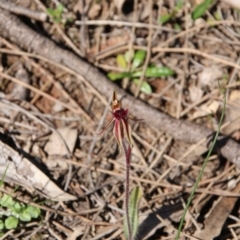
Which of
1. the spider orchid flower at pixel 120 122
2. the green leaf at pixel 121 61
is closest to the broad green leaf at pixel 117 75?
the green leaf at pixel 121 61

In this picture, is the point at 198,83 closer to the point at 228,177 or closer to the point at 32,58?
the point at 228,177

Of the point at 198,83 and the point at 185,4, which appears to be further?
the point at 185,4

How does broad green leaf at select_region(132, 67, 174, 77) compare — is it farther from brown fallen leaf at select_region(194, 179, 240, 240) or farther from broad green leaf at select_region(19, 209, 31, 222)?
broad green leaf at select_region(19, 209, 31, 222)

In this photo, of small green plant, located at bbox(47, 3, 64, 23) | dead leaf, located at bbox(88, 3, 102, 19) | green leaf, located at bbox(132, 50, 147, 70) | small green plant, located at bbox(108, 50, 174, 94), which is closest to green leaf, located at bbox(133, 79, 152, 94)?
small green plant, located at bbox(108, 50, 174, 94)

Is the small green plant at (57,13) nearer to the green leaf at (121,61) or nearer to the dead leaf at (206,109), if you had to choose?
the green leaf at (121,61)

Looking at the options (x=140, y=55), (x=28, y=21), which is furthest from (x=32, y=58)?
(x=140, y=55)

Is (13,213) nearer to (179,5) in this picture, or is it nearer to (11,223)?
(11,223)
